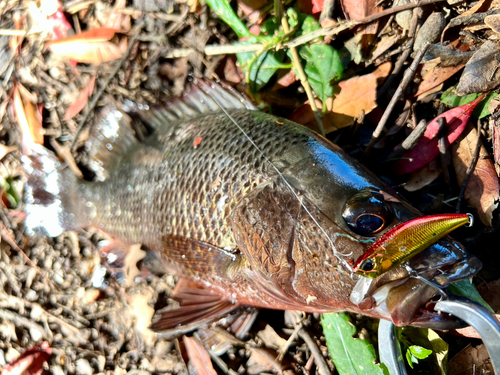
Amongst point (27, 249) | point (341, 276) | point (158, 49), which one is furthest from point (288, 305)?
point (27, 249)

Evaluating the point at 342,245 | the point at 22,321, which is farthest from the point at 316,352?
the point at 22,321

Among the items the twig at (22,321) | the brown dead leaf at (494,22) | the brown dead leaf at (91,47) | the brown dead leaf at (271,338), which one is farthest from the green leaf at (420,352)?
the brown dead leaf at (91,47)

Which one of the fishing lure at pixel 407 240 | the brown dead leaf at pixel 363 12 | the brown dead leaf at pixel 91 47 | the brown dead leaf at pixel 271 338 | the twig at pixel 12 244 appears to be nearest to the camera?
the fishing lure at pixel 407 240

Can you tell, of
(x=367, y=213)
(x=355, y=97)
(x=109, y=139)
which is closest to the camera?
(x=367, y=213)

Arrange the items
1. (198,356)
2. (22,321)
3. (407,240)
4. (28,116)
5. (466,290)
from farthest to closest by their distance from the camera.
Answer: (28,116) → (22,321) → (198,356) → (466,290) → (407,240)

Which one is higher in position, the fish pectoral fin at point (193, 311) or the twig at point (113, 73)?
the twig at point (113, 73)

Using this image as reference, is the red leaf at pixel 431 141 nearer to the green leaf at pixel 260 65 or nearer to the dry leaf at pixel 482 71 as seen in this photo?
the dry leaf at pixel 482 71

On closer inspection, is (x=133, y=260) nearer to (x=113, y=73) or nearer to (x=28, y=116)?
(x=113, y=73)
